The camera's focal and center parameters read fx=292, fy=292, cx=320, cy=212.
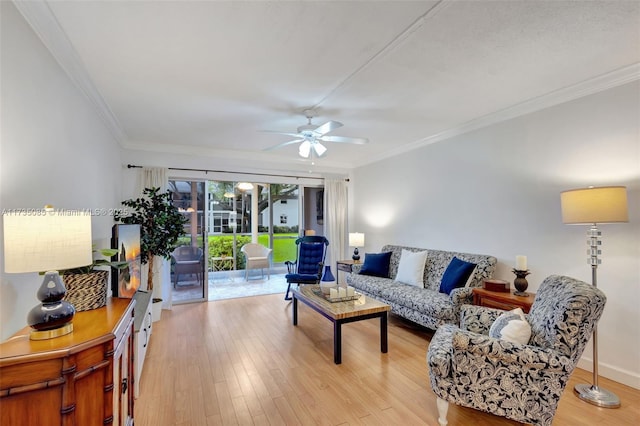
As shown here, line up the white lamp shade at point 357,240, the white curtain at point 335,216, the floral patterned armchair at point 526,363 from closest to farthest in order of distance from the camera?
the floral patterned armchair at point 526,363 < the white lamp shade at point 357,240 < the white curtain at point 335,216

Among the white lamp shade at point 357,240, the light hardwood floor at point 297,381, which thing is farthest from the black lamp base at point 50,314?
the white lamp shade at point 357,240

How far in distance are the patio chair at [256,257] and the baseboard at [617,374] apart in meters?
5.30

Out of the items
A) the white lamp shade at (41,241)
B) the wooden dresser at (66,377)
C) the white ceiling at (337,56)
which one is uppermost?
the white ceiling at (337,56)

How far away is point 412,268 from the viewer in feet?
13.4

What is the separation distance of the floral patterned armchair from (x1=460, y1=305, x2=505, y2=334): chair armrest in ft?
1.08

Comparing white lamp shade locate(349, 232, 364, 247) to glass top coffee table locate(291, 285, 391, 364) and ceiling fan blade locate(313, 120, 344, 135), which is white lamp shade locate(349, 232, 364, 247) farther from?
ceiling fan blade locate(313, 120, 344, 135)

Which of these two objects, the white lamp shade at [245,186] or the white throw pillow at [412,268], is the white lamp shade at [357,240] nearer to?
the white throw pillow at [412,268]

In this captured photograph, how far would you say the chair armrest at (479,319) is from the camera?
90.6 inches

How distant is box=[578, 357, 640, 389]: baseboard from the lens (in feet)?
7.97

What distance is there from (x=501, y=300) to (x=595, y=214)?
41.7 inches

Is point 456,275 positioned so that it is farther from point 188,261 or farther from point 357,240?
point 188,261

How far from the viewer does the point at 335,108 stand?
3.22 m

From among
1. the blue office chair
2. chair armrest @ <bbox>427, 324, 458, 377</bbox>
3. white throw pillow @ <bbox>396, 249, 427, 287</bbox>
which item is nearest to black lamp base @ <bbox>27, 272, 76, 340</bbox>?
chair armrest @ <bbox>427, 324, 458, 377</bbox>

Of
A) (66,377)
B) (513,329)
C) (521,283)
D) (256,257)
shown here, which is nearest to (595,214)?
(521,283)
